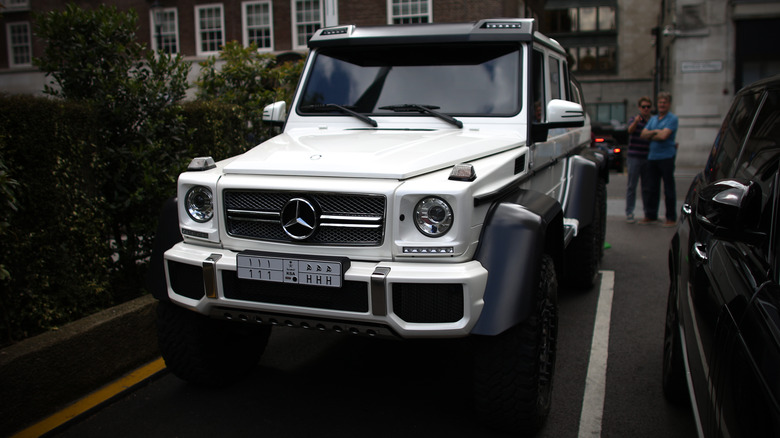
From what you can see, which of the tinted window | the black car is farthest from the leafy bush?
the black car

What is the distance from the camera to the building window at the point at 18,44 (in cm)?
3309

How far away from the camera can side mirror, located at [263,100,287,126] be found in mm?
4773

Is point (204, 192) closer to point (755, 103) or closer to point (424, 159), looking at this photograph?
point (424, 159)

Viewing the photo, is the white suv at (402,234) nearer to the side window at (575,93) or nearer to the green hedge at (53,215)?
the green hedge at (53,215)

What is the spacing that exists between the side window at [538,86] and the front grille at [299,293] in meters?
1.99

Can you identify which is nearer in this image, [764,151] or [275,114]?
[764,151]

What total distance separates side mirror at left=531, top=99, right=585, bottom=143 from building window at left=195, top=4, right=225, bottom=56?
86.4 feet

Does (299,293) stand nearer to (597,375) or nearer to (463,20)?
(597,375)

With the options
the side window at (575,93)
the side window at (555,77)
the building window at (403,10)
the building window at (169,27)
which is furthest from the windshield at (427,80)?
the building window at (169,27)

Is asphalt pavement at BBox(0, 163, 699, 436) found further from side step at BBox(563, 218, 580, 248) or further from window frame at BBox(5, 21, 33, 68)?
window frame at BBox(5, 21, 33, 68)

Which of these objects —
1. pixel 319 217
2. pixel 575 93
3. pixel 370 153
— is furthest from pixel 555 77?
pixel 319 217

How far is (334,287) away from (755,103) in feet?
7.17

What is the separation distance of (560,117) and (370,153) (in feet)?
4.70

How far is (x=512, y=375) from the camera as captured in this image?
3.15m
